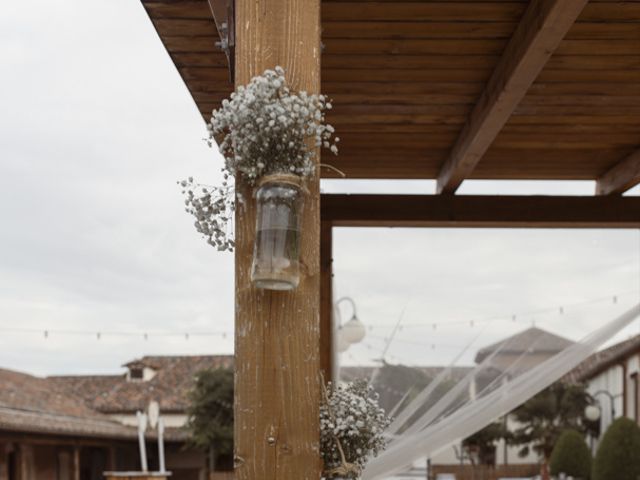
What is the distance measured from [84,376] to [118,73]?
15161 millimetres

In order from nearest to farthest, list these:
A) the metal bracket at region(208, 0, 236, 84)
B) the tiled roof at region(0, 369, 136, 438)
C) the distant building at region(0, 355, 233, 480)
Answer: the metal bracket at region(208, 0, 236, 84), the tiled roof at region(0, 369, 136, 438), the distant building at region(0, 355, 233, 480)

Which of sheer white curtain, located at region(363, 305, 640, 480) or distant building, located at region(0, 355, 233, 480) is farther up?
sheer white curtain, located at region(363, 305, 640, 480)

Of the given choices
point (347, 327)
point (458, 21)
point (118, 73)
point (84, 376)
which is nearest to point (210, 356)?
point (84, 376)

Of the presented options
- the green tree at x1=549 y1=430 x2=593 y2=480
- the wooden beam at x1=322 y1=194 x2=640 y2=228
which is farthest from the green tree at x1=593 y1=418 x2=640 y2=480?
the wooden beam at x1=322 y1=194 x2=640 y2=228

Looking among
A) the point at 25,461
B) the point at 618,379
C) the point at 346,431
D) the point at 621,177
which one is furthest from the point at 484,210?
the point at 618,379

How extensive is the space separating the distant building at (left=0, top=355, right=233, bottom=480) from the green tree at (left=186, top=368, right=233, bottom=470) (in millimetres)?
1185

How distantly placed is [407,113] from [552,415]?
18171 mm

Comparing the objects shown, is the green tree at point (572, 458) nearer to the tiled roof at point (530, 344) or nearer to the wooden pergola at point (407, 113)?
the tiled roof at point (530, 344)

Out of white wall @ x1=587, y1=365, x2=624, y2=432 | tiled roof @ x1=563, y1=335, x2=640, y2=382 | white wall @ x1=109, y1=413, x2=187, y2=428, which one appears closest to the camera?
tiled roof @ x1=563, y1=335, x2=640, y2=382

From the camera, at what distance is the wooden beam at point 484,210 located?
5082 millimetres

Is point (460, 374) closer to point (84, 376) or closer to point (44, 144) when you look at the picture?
point (44, 144)

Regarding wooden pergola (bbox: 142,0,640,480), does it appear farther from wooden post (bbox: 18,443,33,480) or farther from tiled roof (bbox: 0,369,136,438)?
wooden post (bbox: 18,443,33,480)

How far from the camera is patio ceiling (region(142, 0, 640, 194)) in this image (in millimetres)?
3047

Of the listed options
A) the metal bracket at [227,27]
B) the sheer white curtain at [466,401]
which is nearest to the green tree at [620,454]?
the sheer white curtain at [466,401]
